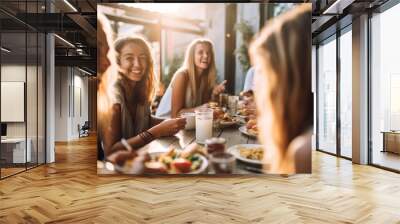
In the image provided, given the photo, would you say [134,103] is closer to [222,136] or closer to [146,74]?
[146,74]

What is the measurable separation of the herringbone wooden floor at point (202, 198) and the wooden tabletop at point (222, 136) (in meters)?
0.17

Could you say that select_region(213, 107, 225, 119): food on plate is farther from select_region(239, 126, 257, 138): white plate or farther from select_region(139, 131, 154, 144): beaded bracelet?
select_region(139, 131, 154, 144): beaded bracelet

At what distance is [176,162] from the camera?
5.66 metres

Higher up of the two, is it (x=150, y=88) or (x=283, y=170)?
(x=150, y=88)

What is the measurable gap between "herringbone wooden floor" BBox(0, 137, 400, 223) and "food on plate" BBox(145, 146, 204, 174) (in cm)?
16

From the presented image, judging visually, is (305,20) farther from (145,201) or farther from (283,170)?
(145,201)

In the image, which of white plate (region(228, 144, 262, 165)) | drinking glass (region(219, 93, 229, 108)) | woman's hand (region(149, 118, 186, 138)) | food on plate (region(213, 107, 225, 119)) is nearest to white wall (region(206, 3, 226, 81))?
drinking glass (region(219, 93, 229, 108))

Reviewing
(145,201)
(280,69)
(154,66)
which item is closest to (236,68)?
(280,69)

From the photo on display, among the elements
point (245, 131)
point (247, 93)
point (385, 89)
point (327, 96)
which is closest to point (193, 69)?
point (247, 93)

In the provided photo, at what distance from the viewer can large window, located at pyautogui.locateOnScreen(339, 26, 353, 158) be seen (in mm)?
7867

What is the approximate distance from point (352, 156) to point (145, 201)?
16.4ft

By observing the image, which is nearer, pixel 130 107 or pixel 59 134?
pixel 130 107

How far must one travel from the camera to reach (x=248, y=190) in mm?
4844

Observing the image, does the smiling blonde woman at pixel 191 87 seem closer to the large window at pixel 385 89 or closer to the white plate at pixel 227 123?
the white plate at pixel 227 123
